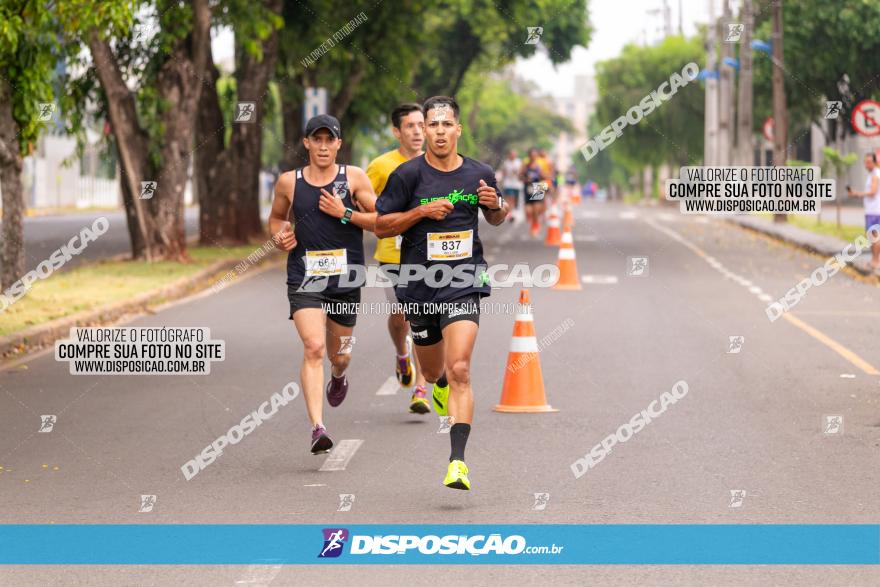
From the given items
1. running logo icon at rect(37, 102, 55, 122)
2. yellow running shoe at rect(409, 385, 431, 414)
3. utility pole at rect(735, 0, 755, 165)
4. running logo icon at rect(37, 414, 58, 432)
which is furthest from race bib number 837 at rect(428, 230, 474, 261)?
utility pole at rect(735, 0, 755, 165)

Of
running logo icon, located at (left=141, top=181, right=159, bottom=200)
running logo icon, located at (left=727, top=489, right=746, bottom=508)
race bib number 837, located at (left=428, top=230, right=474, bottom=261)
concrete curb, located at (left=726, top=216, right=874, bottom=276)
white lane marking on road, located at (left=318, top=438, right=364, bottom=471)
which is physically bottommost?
Answer: concrete curb, located at (left=726, top=216, right=874, bottom=276)

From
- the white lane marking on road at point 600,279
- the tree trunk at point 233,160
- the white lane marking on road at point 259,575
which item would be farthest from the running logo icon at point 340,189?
the tree trunk at point 233,160

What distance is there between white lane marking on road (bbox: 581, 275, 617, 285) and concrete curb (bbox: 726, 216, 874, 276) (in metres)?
3.77

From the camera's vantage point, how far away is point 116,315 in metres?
18.2

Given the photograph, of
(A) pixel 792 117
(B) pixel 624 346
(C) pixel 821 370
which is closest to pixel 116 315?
(B) pixel 624 346

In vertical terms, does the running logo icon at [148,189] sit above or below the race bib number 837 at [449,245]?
below

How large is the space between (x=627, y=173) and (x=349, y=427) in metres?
120

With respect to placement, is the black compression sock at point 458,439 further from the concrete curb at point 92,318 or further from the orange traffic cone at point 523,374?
the concrete curb at point 92,318

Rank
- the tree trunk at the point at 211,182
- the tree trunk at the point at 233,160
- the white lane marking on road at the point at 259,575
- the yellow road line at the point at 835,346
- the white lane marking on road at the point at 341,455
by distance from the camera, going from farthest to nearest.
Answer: the tree trunk at the point at 211,182, the tree trunk at the point at 233,160, the yellow road line at the point at 835,346, the white lane marking on road at the point at 341,455, the white lane marking on road at the point at 259,575

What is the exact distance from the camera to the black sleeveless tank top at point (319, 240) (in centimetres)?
966

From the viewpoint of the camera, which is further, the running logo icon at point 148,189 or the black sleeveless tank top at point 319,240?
Result: the running logo icon at point 148,189

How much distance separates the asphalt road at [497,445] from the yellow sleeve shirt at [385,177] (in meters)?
1.08

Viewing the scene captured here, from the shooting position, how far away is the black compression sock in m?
8.21

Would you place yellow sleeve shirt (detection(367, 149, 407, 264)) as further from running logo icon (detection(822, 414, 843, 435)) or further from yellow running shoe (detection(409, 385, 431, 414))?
running logo icon (detection(822, 414, 843, 435))
